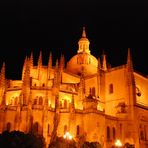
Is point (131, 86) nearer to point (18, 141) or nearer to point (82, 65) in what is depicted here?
point (82, 65)

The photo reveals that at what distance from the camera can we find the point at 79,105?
166 ft

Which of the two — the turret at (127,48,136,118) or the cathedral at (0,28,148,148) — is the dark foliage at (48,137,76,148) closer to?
the cathedral at (0,28,148,148)

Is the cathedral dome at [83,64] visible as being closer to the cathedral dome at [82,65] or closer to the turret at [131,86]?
the cathedral dome at [82,65]

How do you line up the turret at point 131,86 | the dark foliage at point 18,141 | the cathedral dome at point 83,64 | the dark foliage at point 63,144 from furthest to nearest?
1. the cathedral dome at point 83,64
2. the turret at point 131,86
3. the dark foliage at point 18,141
4. the dark foliage at point 63,144

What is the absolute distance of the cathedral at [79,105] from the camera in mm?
44719

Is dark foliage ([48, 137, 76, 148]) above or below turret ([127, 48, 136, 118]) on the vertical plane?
below

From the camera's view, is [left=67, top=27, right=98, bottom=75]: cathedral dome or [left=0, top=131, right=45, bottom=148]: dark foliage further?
[left=67, top=27, right=98, bottom=75]: cathedral dome

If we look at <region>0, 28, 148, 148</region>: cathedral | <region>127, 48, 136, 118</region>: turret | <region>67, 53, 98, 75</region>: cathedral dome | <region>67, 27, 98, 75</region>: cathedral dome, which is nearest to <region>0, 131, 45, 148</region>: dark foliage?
<region>0, 28, 148, 148</region>: cathedral

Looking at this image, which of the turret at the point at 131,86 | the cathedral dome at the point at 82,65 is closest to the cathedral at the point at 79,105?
the turret at the point at 131,86

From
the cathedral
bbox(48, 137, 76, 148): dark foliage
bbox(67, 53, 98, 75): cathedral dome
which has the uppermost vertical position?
bbox(67, 53, 98, 75): cathedral dome

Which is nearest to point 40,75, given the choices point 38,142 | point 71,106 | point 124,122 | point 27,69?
point 27,69

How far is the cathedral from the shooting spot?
4472 centimetres

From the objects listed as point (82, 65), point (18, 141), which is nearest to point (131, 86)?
point (82, 65)

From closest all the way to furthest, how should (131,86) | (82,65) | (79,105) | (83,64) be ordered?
(79,105)
(131,86)
(82,65)
(83,64)
